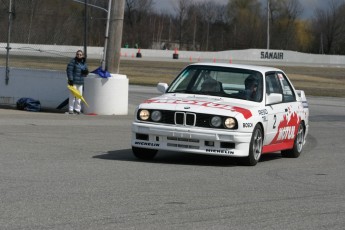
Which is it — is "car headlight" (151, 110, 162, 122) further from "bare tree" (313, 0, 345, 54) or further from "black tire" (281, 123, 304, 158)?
"bare tree" (313, 0, 345, 54)

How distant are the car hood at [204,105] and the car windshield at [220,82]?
0.23m

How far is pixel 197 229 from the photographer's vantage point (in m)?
6.99

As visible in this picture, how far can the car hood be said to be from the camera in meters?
11.3

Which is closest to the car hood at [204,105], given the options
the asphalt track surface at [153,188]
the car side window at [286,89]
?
the asphalt track surface at [153,188]

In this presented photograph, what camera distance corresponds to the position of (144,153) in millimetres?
11883

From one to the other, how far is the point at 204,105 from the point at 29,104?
407 inches

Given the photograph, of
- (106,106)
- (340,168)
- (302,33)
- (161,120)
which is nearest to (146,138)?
(161,120)

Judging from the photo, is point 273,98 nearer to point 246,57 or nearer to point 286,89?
point 286,89

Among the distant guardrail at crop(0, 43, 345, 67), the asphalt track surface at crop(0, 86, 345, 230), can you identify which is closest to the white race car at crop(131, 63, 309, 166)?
the asphalt track surface at crop(0, 86, 345, 230)

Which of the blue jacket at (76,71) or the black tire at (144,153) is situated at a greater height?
the blue jacket at (76,71)

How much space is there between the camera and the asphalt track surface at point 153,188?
7355 millimetres

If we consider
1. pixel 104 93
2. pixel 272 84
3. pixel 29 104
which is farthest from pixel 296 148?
pixel 29 104

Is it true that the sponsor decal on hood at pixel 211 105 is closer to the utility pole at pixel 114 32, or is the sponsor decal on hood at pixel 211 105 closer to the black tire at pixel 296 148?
the black tire at pixel 296 148

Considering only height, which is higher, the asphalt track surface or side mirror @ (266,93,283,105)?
side mirror @ (266,93,283,105)
